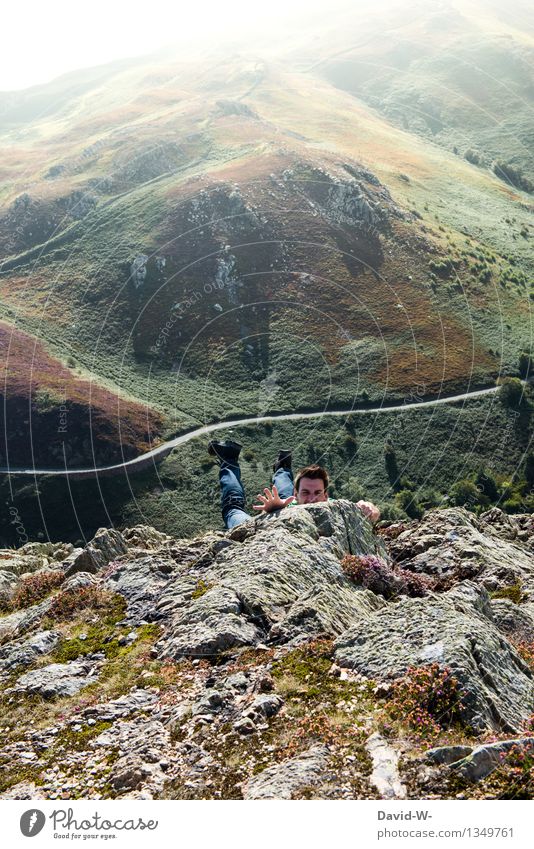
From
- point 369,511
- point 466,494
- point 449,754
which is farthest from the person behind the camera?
point 466,494

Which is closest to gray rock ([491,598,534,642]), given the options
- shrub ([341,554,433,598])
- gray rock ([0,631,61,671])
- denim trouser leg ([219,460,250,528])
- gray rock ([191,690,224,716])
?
shrub ([341,554,433,598])

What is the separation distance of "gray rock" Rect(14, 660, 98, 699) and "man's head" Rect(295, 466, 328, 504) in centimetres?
992

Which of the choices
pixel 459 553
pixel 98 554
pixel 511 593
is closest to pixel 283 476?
pixel 459 553

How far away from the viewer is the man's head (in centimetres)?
2430

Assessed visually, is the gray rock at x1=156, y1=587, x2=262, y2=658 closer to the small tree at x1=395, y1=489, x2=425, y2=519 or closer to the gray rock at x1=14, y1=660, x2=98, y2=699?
the gray rock at x1=14, y1=660, x2=98, y2=699

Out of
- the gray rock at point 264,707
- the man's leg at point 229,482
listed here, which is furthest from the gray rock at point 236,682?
the man's leg at point 229,482

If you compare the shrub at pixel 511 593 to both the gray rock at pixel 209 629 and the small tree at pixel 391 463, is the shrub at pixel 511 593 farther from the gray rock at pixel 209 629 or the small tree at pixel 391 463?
the small tree at pixel 391 463

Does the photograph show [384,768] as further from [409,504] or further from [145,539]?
[409,504]

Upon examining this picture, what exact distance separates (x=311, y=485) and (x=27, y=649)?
10.5 metres

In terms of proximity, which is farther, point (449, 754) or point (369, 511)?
point (369, 511)

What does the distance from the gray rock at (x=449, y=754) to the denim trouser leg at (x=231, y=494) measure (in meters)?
17.1

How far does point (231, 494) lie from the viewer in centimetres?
2950

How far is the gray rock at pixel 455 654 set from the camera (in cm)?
1260
